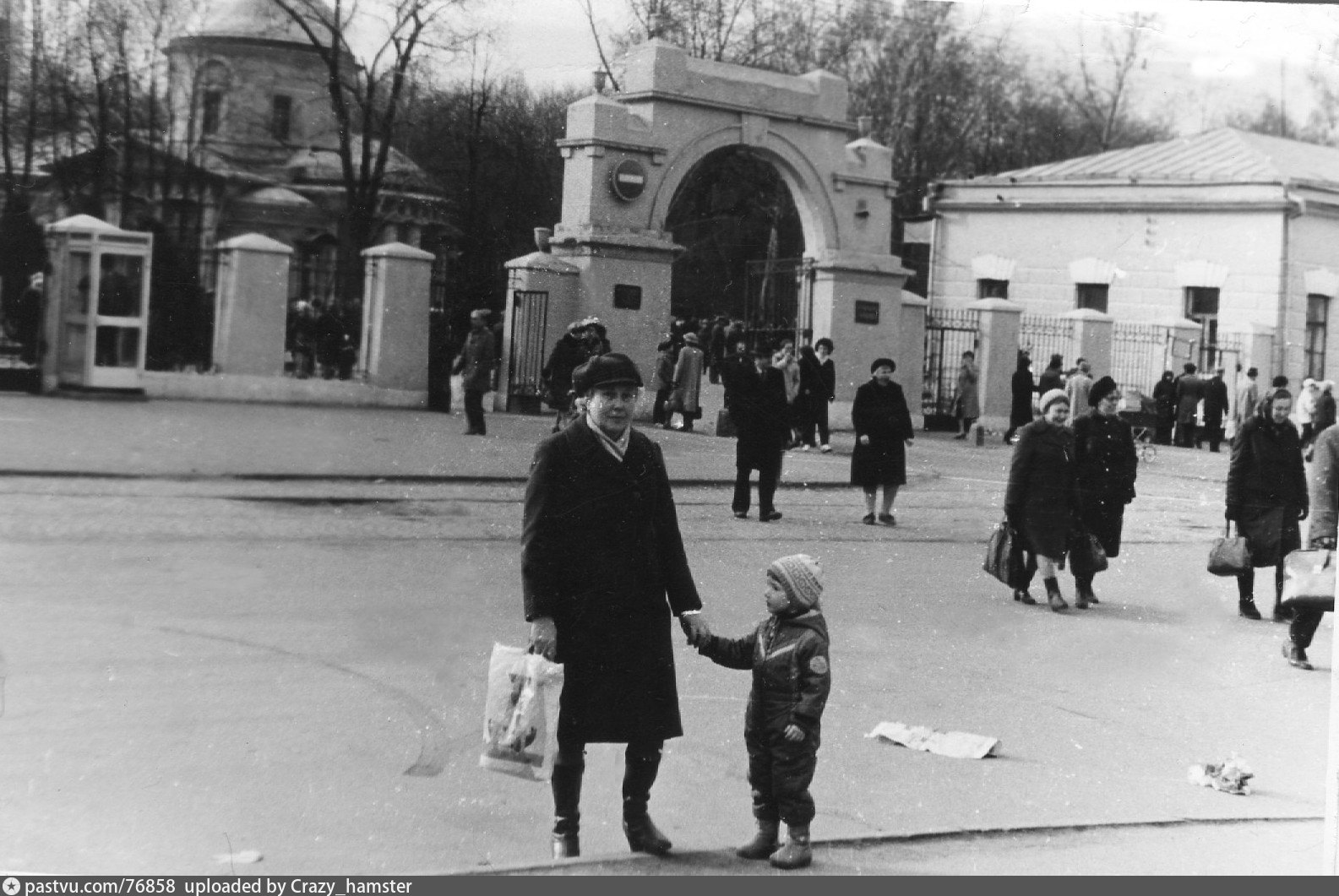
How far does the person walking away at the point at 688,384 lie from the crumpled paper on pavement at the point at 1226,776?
266 cm

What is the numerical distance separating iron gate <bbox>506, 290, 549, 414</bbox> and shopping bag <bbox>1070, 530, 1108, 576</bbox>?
3588 mm

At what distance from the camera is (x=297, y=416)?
6.11 m

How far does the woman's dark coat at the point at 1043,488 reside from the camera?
8266 millimetres

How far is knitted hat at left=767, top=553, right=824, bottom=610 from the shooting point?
4695 millimetres

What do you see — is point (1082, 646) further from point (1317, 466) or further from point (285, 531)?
point (285, 531)

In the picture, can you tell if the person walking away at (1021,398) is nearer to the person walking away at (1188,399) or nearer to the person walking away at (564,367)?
the person walking away at (1188,399)

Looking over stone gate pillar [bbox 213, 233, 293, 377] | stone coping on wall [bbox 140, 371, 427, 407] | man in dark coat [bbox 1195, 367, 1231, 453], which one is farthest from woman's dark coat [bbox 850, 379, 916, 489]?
stone gate pillar [bbox 213, 233, 293, 377]

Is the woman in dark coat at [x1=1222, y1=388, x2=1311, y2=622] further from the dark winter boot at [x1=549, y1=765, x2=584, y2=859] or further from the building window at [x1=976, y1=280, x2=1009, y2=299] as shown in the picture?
the dark winter boot at [x1=549, y1=765, x2=584, y2=859]

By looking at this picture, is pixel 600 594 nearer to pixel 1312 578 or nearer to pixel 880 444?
pixel 1312 578

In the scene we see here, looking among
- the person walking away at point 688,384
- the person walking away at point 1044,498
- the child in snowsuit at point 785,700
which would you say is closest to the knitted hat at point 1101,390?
the person walking away at point 1044,498

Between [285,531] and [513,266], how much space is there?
1606mm

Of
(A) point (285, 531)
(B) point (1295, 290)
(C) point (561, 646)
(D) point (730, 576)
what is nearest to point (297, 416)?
(A) point (285, 531)

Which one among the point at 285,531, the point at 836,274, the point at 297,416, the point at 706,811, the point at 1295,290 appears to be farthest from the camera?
the point at 836,274

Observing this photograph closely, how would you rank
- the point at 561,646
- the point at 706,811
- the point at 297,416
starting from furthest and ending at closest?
the point at 297,416, the point at 706,811, the point at 561,646
